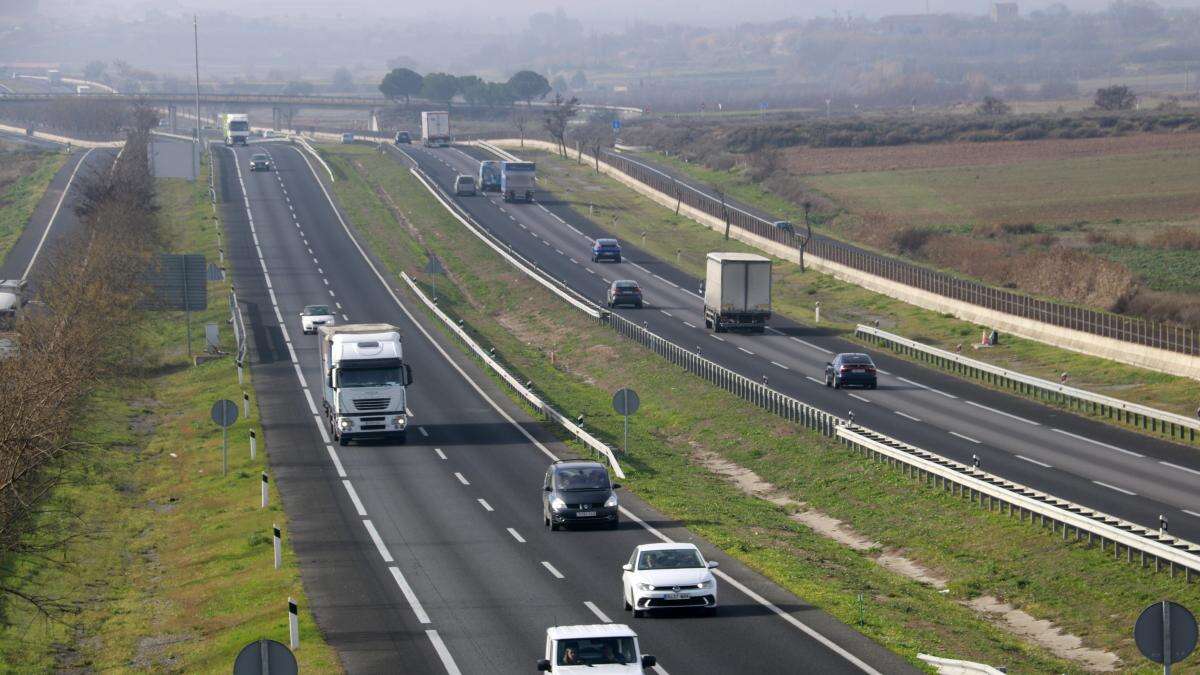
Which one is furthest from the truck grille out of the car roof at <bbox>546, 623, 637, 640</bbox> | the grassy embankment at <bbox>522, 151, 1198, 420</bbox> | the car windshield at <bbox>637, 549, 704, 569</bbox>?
the grassy embankment at <bbox>522, 151, 1198, 420</bbox>

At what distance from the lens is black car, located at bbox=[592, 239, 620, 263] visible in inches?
4082

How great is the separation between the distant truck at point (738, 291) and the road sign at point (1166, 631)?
56671 millimetres

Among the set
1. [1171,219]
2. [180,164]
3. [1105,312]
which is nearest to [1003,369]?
[1105,312]

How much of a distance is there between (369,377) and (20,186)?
4416 inches

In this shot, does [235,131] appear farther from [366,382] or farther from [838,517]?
[838,517]

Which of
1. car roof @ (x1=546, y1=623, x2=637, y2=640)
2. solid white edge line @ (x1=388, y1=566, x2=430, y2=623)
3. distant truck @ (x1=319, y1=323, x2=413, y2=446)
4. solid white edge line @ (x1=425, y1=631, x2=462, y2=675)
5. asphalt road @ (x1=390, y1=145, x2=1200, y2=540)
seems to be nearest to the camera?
car roof @ (x1=546, y1=623, x2=637, y2=640)

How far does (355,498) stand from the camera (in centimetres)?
4397

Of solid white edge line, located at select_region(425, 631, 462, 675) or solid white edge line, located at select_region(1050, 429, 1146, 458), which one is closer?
solid white edge line, located at select_region(425, 631, 462, 675)

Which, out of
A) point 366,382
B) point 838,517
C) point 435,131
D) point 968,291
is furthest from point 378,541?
point 435,131

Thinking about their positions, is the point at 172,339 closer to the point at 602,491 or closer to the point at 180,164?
the point at 602,491

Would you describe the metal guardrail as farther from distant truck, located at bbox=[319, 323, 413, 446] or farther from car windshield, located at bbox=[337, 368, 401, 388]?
car windshield, located at bbox=[337, 368, 401, 388]

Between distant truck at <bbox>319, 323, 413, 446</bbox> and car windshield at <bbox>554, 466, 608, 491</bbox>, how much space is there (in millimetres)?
11717

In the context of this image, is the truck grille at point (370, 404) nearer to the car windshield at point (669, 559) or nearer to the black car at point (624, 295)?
the car windshield at point (669, 559)

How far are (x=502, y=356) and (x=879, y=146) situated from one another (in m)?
110
